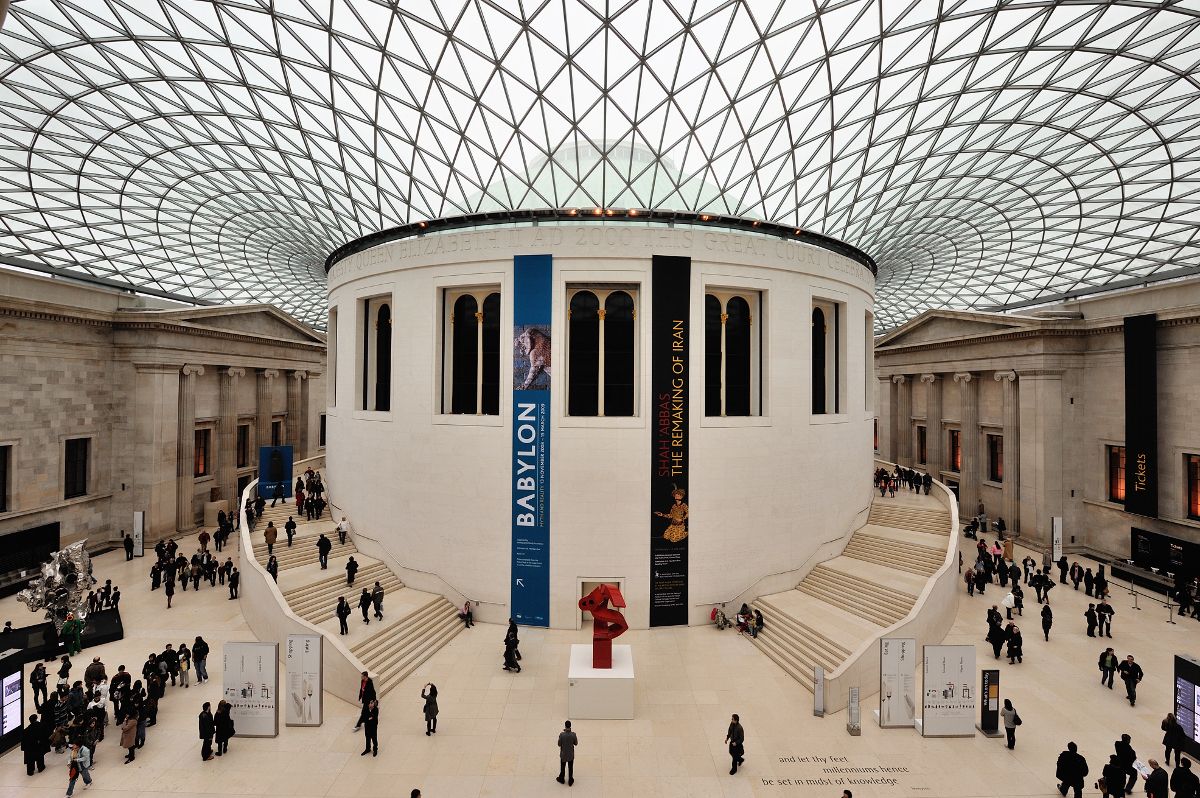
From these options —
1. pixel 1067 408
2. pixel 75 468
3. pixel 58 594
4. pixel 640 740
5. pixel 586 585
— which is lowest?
pixel 640 740

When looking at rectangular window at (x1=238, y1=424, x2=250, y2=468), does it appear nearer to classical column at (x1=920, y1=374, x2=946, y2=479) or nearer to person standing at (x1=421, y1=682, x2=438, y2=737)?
person standing at (x1=421, y1=682, x2=438, y2=737)

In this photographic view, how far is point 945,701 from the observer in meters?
13.4

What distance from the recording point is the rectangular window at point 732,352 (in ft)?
69.1

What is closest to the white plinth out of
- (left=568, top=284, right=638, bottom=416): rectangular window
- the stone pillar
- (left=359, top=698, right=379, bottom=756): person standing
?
(left=359, top=698, right=379, bottom=756): person standing

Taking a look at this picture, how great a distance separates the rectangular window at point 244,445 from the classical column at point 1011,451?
4892 cm

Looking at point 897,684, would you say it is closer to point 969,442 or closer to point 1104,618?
point 1104,618

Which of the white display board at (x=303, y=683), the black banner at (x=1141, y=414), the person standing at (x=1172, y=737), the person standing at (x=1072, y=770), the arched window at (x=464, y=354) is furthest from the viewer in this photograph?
the black banner at (x=1141, y=414)

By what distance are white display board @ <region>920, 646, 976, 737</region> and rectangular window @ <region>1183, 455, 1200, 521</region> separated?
814 inches

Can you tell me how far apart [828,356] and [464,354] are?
15.7 m

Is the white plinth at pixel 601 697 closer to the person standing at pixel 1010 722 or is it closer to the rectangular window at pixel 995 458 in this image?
the person standing at pixel 1010 722

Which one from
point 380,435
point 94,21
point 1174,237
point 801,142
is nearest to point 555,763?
point 380,435

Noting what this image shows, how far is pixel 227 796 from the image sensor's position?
11.1m

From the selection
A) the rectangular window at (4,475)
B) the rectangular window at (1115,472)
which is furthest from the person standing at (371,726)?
the rectangular window at (1115,472)

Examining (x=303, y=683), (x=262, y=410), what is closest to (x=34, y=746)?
(x=303, y=683)
